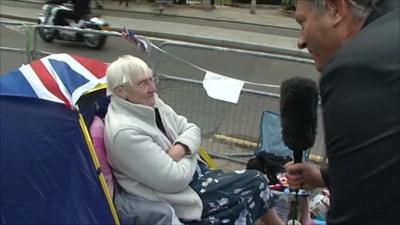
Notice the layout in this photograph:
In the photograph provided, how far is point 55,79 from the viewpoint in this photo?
10.1ft

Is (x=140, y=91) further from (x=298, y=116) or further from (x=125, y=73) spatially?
(x=298, y=116)

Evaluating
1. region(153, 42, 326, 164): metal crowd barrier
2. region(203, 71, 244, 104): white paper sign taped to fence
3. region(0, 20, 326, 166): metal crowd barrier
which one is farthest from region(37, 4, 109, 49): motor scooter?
region(203, 71, 244, 104): white paper sign taped to fence

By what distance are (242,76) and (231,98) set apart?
4.60m

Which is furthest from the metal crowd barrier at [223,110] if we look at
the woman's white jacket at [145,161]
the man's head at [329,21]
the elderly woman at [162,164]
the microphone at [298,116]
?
the man's head at [329,21]

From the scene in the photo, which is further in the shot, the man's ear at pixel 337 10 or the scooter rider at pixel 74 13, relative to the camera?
the scooter rider at pixel 74 13

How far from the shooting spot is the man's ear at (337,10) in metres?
1.27

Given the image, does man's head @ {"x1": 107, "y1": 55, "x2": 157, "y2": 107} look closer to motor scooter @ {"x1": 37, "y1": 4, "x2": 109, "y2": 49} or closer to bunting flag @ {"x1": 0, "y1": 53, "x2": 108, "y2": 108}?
bunting flag @ {"x1": 0, "y1": 53, "x2": 108, "y2": 108}

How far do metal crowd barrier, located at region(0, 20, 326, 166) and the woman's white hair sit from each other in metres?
1.47

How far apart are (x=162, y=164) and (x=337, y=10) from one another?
6.70 ft

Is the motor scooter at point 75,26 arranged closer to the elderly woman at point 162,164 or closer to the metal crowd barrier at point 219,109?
the metal crowd barrier at point 219,109

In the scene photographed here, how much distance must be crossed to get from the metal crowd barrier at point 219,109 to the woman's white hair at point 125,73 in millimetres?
1472

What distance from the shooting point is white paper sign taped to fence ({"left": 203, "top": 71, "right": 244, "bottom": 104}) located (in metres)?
4.43

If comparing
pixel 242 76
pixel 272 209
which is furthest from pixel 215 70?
pixel 272 209

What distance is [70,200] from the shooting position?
2.94 m
